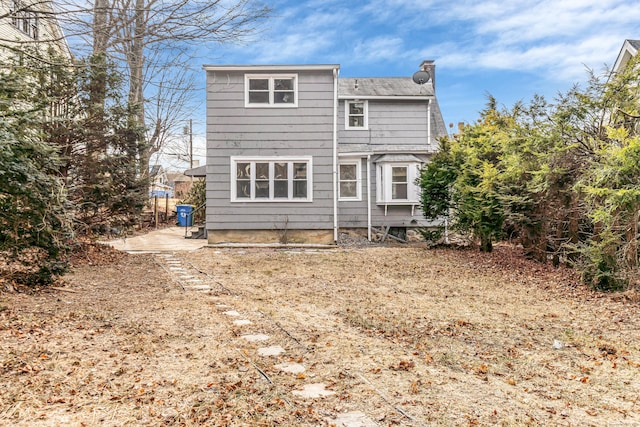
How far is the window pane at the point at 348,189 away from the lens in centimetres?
1659

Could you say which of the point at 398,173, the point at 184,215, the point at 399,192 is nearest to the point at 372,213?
the point at 399,192

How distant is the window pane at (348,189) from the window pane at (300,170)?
2.46 metres

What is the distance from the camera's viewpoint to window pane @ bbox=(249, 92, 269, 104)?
1439 centimetres

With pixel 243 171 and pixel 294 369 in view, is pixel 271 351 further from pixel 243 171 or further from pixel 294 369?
pixel 243 171

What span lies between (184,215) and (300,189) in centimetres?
825

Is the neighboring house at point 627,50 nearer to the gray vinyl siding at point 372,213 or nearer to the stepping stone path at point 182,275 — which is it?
the gray vinyl siding at point 372,213

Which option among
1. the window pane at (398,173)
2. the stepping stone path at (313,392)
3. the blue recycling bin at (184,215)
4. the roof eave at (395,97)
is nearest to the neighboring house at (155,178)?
the blue recycling bin at (184,215)

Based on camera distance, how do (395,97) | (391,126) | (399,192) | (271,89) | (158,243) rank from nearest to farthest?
(271,89), (158,243), (399,192), (395,97), (391,126)

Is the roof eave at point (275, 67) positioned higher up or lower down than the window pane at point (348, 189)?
higher up

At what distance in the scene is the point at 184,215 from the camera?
68.2ft

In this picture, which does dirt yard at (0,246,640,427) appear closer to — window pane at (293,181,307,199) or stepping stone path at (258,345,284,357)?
stepping stone path at (258,345,284,357)

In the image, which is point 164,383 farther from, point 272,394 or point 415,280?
point 415,280

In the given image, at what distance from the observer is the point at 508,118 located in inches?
426

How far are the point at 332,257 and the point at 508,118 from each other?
518 centimetres
